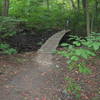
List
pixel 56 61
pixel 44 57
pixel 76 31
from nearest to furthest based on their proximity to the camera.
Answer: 1. pixel 56 61
2. pixel 44 57
3. pixel 76 31

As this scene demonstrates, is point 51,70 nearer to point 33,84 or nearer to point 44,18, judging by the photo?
point 33,84

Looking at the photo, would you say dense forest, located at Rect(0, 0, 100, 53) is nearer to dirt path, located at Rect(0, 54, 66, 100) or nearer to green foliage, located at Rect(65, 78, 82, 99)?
dirt path, located at Rect(0, 54, 66, 100)

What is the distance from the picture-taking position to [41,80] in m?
4.86

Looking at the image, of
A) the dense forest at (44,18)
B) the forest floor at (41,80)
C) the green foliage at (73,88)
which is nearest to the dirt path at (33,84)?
the forest floor at (41,80)

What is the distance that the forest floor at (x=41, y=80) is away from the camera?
4.19 meters

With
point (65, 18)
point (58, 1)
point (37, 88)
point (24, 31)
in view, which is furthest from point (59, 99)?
point (58, 1)

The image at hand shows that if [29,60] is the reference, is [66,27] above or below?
above

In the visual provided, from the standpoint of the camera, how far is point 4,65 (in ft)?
18.4

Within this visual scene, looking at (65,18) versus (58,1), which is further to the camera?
(58,1)

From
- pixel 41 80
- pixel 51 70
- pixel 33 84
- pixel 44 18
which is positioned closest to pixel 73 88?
pixel 41 80

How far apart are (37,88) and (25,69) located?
1.26 m

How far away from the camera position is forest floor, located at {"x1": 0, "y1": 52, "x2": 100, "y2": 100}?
419 cm

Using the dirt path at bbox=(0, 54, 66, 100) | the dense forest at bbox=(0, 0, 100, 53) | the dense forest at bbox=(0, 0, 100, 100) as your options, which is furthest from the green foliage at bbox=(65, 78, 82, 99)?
the dense forest at bbox=(0, 0, 100, 53)

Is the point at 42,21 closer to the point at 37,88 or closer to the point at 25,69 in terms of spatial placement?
the point at 25,69
